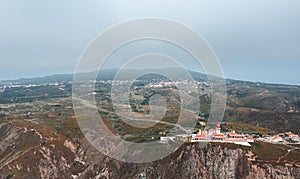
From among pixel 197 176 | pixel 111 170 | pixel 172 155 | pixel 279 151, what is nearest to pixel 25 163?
pixel 111 170

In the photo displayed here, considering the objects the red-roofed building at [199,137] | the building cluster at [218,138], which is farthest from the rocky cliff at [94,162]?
the building cluster at [218,138]

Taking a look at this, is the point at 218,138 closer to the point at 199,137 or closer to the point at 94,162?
the point at 199,137

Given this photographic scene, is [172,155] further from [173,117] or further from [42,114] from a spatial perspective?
[42,114]

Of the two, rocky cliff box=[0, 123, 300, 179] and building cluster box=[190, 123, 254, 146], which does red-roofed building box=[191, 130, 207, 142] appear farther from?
rocky cliff box=[0, 123, 300, 179]

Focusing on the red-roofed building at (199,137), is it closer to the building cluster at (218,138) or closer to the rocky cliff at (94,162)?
the building cluster at (218,138)

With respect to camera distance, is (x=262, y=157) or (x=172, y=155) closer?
(x=262, y=157)

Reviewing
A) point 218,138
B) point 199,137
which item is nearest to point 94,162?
point 199,137

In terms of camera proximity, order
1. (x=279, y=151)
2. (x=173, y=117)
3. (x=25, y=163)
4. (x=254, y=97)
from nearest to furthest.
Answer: (x=279, y=151)
(x=25, y=163)
(x=173, y=117)
(x=254, y=97)

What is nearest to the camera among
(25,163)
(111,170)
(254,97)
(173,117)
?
(111,170)
